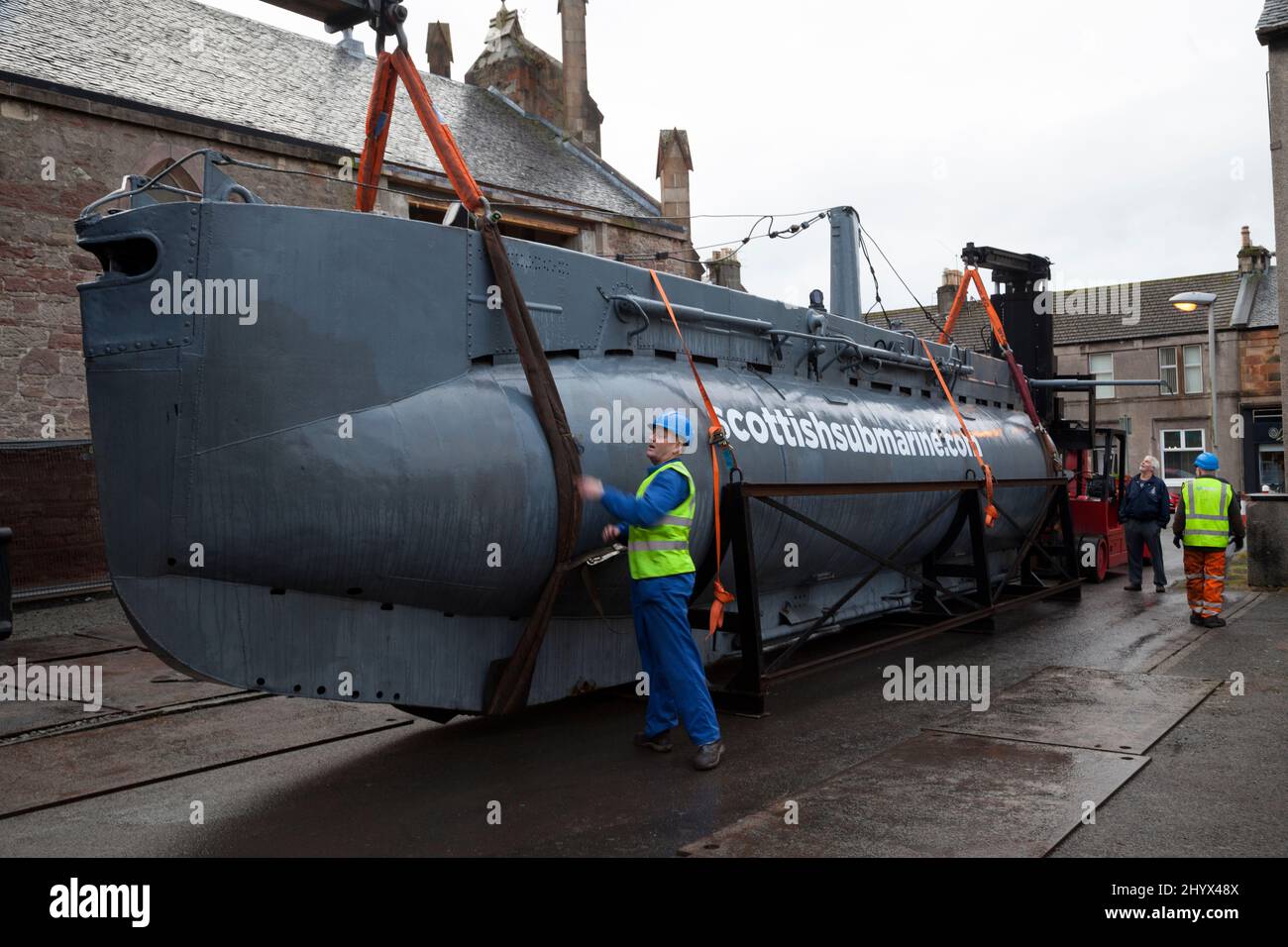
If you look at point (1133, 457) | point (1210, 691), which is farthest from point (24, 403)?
point (1133, 457)

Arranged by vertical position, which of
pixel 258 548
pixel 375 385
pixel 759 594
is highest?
pixel 375 385

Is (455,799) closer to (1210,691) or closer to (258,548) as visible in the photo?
(258,548)

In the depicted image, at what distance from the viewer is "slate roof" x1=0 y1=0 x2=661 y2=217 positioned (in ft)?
48.1

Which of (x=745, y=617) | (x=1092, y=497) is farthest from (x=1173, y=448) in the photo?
(x=745, y=617)

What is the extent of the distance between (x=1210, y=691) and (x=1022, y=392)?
19.5 ft

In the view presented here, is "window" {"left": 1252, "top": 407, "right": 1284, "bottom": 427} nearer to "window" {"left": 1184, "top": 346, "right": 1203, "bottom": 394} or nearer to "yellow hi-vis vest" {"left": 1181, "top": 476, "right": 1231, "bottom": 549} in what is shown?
"window" {"left": 1184, "top": 346, "right": 1203, "bottom": 394}

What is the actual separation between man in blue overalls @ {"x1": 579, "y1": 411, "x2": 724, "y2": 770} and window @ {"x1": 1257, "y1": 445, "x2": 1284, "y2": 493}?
36.3m

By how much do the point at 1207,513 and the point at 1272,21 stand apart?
7.71m

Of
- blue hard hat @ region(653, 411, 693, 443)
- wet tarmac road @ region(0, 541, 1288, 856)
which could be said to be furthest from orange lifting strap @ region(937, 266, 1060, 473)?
blue hard hat @ region(653, 411, 693, 443)

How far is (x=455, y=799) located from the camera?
5.42 m

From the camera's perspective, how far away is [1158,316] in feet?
126

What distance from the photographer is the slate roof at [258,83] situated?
48.1 feet

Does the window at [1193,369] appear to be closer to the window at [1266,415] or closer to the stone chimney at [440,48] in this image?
the window at [1266,415]

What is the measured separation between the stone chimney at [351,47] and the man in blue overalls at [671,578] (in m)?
18.3
